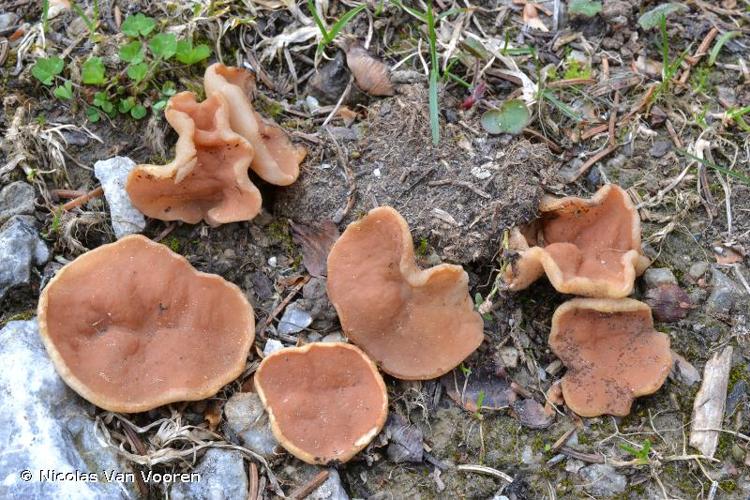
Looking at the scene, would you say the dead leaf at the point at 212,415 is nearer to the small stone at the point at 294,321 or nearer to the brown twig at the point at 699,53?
the small stone at the point at 294,321

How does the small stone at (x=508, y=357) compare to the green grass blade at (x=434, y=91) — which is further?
the green grass blade at (x=434, y=91)

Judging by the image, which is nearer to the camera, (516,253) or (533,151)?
(516,253)

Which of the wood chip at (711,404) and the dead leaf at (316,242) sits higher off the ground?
the dead leaf at (316,242)

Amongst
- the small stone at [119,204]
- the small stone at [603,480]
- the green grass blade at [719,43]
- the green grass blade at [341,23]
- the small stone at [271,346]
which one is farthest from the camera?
the green grass blade at [719,43]

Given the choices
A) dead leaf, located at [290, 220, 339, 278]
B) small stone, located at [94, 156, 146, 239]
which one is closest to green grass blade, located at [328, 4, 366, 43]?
dead leaf, located at [290, 220, 339, 278]

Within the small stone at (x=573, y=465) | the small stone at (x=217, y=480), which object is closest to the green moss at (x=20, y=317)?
the small stone at (x=217, y=480)

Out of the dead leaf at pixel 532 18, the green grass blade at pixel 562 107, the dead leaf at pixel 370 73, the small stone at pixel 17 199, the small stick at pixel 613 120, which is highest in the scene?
the dead leaf at pixel 532 18

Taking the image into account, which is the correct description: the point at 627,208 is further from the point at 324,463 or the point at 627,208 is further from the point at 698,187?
the point at 324,463

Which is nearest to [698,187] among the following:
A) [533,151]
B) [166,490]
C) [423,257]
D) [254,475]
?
[533,151]
